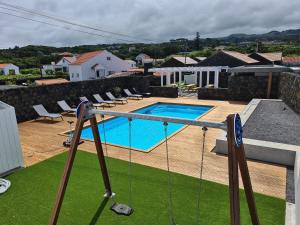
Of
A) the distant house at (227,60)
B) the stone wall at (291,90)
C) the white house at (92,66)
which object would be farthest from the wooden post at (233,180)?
the white house at (92,66)

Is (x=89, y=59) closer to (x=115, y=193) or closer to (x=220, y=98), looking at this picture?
(x=220, y=98)

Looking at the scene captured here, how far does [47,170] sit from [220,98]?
48.8 feet

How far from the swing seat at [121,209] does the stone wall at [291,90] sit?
33.0 ft

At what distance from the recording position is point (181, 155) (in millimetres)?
7895

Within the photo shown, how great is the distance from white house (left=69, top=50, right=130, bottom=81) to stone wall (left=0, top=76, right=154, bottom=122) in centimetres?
2624

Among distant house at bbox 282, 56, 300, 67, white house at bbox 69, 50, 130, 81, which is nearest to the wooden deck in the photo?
distant house at bbox 282, 56, 300, 67

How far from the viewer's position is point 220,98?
18672mm

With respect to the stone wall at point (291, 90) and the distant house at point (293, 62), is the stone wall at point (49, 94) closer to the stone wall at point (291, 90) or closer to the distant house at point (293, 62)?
the stone wall at point (291, 90)

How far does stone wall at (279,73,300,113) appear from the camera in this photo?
1143 centimetres

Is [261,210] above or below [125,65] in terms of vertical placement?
below

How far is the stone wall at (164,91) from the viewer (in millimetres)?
20312

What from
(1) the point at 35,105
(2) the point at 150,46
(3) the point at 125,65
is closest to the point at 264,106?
(1) the point at 35,105

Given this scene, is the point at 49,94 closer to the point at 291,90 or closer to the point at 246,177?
the point at 246,177

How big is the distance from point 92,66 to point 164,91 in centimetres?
2863
